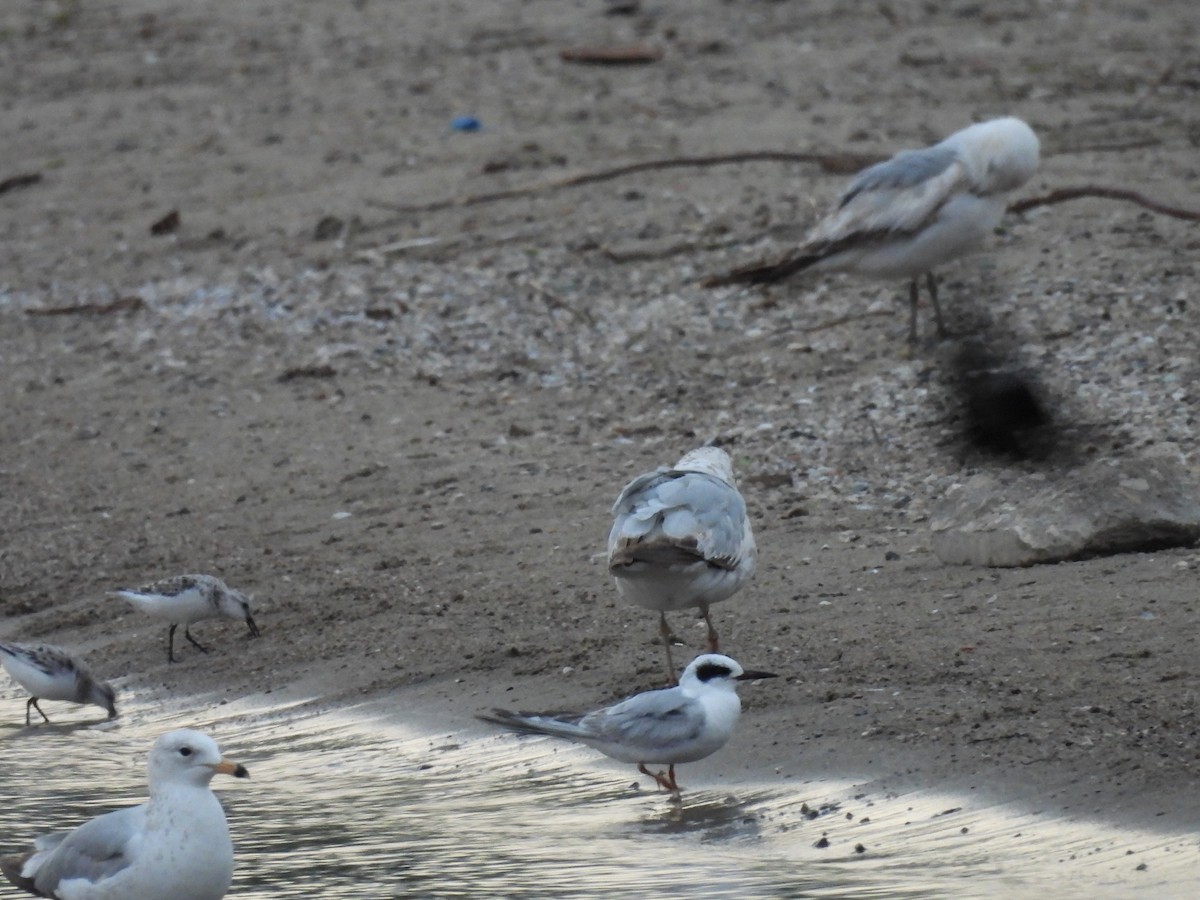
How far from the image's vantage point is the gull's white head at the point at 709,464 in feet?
22.9

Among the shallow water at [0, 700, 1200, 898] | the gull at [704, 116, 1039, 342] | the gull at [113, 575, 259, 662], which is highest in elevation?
the gull at [704, 116, 1039, 342]

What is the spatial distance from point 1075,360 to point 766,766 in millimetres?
3996

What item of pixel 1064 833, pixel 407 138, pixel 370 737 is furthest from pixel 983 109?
pixel 1064 833

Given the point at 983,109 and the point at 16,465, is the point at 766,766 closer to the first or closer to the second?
the point at 16,465

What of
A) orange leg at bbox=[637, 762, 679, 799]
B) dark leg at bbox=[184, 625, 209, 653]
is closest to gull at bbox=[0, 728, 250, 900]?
orange leg at bbox=[637, 762, 679, 799]

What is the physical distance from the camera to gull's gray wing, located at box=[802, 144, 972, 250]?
379 inches

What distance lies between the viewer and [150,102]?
16.8 metres

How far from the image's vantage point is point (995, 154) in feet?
32.1

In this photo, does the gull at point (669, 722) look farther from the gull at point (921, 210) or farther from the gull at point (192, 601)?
the gull at point (921, 210)

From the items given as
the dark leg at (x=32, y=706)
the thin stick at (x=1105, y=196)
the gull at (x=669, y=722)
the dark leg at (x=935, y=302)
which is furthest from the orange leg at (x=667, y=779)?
the thin stick at (x=1105, y=196)

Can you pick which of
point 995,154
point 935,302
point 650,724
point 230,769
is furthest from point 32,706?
point 995,154

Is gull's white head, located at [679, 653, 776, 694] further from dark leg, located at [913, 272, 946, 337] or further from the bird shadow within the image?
dark leg, located at [913, 272, 946, 337]

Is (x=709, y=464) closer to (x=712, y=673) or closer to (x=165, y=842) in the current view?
(x=712, y=673)

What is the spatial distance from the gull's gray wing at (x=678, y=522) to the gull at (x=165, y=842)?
71.7 inches
